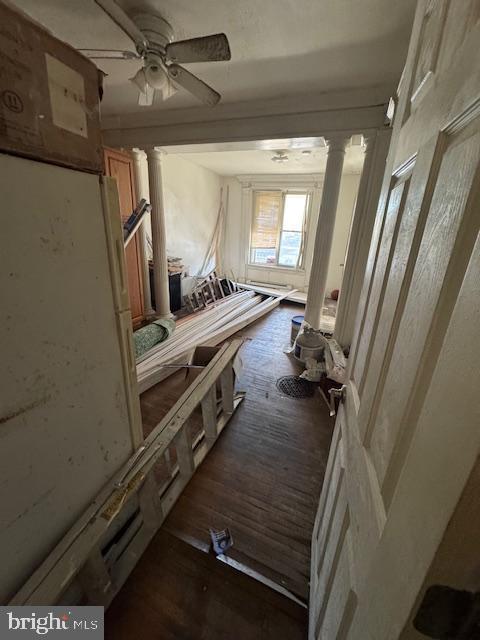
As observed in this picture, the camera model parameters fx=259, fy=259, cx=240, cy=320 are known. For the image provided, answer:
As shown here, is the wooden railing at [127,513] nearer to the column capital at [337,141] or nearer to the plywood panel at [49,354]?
the plywood panel at [49,354]

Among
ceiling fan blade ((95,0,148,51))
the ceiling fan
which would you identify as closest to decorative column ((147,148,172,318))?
the ceiling fan

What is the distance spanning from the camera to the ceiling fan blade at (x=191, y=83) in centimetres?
182

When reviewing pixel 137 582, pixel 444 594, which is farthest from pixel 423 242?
pixel 137 582

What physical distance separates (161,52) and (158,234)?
2.14 m

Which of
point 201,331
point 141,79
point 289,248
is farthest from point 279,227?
point 141,79

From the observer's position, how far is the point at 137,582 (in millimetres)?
1216

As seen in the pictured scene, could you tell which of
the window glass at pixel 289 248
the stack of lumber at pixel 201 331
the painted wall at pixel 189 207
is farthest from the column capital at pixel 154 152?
the window glass at pixel 289 248

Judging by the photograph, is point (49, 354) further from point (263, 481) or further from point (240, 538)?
point (263, 481)

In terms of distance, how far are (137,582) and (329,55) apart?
3.48m

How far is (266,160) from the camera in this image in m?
Answer: 4.50

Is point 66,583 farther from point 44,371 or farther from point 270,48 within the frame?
point 270,48

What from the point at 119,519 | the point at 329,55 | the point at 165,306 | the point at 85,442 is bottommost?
the point at 119,519

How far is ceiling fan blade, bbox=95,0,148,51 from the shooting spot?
130 cm

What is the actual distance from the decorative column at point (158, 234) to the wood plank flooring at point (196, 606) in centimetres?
318
